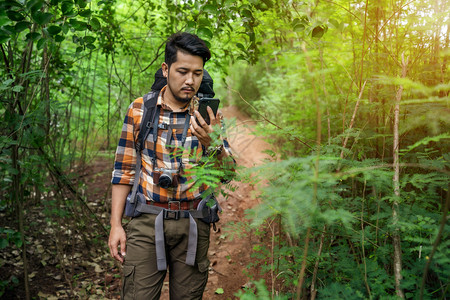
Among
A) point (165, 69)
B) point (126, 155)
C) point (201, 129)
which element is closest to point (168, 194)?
point (126, 155)

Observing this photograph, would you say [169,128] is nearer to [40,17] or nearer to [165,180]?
[165,180]

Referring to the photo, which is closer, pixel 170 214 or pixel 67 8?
pixel 67 8

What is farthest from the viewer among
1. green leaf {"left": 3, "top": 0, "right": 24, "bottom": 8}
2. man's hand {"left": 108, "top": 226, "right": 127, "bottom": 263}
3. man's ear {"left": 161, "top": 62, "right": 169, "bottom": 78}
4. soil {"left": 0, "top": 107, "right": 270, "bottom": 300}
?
soil {"left": 0, "top": 107, "right": 270, "bottom": 300}

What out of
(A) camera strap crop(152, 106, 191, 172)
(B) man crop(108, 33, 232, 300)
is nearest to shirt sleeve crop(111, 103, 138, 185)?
(B) man crop(108, 33, 232, 300)

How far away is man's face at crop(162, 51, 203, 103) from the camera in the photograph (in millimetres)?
2271

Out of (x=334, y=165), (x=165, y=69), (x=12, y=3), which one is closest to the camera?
(x=334, y=165)

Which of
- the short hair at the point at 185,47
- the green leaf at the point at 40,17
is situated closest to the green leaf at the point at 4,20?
the green leaf at the point at 40,17

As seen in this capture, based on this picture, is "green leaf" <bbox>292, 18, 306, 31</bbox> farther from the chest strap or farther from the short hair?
the chest strap

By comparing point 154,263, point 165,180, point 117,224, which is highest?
point 165,180

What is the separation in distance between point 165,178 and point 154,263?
676 millimetres

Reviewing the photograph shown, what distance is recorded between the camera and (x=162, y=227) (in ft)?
7.25

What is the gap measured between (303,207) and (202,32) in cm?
194

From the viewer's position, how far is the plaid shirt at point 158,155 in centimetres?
225

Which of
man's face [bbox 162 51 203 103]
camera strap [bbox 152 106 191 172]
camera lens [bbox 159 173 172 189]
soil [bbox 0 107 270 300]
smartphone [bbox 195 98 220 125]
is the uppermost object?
man's face [bbox 162 51 203 103]
